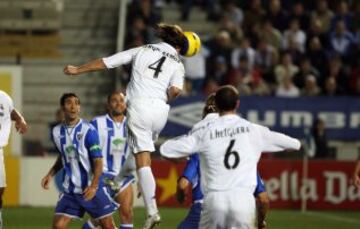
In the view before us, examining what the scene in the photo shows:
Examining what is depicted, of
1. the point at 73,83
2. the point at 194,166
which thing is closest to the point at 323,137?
the point at 73,83

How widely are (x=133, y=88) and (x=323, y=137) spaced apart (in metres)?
10.9

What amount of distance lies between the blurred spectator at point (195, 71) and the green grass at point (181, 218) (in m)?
3.70

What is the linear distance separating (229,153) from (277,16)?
16.8m

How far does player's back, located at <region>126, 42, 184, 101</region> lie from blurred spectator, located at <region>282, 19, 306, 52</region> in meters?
13.0

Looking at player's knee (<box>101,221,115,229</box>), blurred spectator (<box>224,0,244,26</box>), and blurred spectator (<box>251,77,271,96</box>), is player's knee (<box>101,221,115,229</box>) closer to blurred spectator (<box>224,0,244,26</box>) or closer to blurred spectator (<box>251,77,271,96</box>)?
blurred spectator (<box>251,77,271,96</box>)

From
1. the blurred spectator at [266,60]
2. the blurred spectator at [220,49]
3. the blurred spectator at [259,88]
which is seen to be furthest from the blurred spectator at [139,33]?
the blurred spectator at [259,88]

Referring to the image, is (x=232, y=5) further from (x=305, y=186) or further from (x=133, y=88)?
(x=133, y=88)

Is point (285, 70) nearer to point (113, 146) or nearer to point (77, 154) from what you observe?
point (113, 146)

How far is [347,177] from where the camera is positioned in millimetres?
23938

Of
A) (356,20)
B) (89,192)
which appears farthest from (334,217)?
(89,192)

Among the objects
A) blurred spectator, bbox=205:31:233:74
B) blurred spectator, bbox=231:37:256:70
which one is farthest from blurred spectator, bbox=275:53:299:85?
blurred spectator, bbox=205:31:233:74

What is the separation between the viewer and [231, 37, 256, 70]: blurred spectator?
86.8 ft

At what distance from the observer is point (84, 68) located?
13711mm

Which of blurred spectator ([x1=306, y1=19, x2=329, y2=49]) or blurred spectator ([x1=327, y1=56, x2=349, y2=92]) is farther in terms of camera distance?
blurred spectator ([x1=306, y1=19, x2=329, y2=49])
